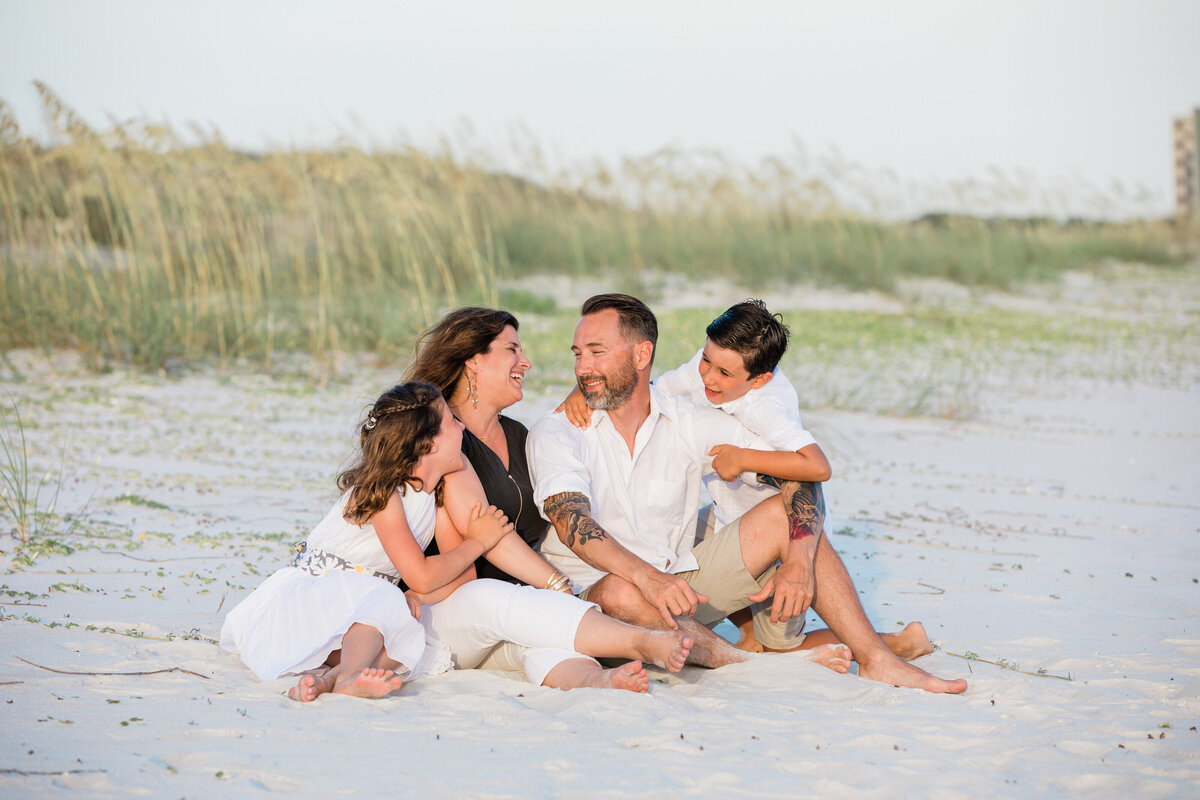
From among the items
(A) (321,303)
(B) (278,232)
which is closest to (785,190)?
(B) (278,232)

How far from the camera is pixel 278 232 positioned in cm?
1134

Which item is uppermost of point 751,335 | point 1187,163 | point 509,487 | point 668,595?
point 1187,163

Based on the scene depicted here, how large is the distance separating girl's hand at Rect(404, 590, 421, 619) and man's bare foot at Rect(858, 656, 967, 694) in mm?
1392

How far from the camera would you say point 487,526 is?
3.34 meters

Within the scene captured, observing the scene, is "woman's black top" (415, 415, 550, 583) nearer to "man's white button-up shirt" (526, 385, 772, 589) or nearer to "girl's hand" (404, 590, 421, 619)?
"man's white button-up shirt" (526, 385, 772, 589)

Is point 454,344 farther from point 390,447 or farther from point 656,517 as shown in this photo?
point 656,517

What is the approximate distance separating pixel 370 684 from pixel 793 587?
4.35ft

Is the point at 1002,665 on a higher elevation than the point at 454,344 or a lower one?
lower

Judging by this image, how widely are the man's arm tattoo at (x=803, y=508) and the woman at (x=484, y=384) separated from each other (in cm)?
85

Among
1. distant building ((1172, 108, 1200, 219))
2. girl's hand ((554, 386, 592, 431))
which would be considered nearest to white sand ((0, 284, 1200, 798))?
girl's hand ((554, 386, 592, 431))

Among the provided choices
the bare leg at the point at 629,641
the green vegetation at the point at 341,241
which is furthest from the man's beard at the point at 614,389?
the green vegetation at the point at 341,241

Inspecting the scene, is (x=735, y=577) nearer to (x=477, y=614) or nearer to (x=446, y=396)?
(x=477, y=614)

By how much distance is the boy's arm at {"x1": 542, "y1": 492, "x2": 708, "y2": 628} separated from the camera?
3.22m

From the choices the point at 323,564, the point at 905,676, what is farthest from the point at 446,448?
the point at 905,676
